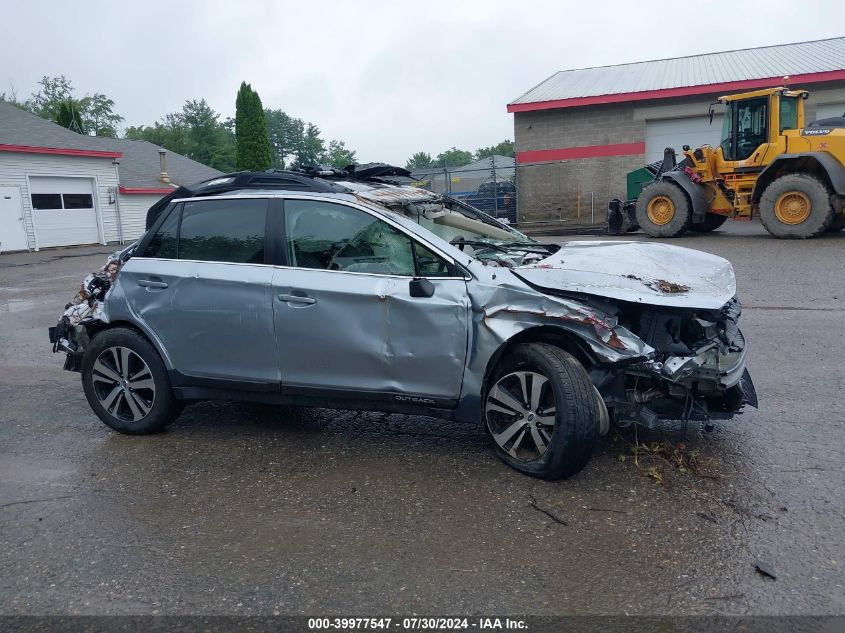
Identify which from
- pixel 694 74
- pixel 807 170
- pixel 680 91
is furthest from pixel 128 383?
pixel 694 74

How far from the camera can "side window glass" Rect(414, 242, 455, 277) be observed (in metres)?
4.21

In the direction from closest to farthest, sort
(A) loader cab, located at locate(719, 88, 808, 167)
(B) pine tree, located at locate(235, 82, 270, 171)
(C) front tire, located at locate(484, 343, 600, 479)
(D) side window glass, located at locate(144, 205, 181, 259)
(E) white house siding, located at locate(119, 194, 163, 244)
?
(C) front tire, located at locate(484, 343, 600, 479) < (D) side window glass, located at locate(144, 205, 181, 259) < (A) loader cab, located at locate(719, 88, 808, 167) < (E) white house siding, located at locate(119, 194, 163, 244) < (B) pine tree, located at locate(235, 82, 270, 171)

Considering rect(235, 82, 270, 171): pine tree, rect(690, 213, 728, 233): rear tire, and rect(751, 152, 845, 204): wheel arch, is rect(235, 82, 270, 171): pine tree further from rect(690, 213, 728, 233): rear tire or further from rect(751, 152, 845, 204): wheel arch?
rect(751, 152, 845, 204): wheel arch

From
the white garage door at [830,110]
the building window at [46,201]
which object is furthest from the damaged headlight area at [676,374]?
the building window at [46,201]

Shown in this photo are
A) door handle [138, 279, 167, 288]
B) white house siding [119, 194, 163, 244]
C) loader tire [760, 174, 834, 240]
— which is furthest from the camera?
white house siding [119, 194, 163, 244]

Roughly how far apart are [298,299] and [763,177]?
13543 mm

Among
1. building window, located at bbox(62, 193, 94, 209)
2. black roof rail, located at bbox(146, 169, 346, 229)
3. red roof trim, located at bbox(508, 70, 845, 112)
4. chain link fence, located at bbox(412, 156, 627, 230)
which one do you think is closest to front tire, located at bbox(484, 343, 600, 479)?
black roof rail, located at bbox(146, 169, 346, 229)

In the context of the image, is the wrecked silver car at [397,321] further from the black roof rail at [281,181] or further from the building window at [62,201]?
the building window at [62,201]

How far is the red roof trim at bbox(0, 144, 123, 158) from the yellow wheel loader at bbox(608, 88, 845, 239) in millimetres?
19130

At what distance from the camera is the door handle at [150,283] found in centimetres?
482

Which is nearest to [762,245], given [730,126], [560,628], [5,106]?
[730,126]

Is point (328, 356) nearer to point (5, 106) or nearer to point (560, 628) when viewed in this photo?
point (560, 628)

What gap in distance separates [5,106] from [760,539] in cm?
3070

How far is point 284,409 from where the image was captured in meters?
5.50
